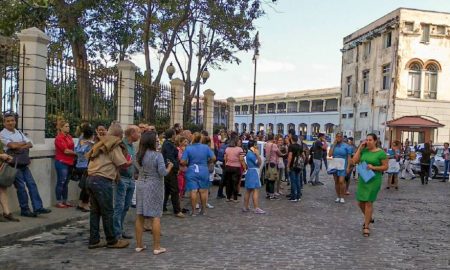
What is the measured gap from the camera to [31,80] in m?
9.94

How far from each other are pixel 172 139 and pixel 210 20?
14985 millimetres

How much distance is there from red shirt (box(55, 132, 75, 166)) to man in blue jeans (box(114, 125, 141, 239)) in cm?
244

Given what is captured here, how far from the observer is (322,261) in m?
6.69

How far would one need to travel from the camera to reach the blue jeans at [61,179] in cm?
987

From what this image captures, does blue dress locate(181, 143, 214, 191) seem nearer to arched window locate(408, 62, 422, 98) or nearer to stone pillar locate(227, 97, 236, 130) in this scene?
stone pillar locate(227, 97, 236, 130)

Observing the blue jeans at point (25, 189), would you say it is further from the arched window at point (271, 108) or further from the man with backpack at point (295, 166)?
the arched window at point (271, 108)

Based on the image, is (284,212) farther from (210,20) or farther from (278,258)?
(210,20)

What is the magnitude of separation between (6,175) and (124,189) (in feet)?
6.67

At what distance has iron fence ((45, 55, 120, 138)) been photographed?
35.7 feet

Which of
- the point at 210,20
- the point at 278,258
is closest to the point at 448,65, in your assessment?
the point at 210,20

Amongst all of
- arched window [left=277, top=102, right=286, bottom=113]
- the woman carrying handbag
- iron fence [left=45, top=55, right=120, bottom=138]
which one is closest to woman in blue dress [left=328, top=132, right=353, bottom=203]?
iron fence [left=45, top=55, right=120, bottom=138]

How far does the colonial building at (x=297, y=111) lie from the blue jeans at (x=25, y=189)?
49558 mm

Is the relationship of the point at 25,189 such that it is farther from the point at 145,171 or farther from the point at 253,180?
the point at 253,180

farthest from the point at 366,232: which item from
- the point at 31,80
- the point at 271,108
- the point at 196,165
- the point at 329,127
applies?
the point at 271,108
